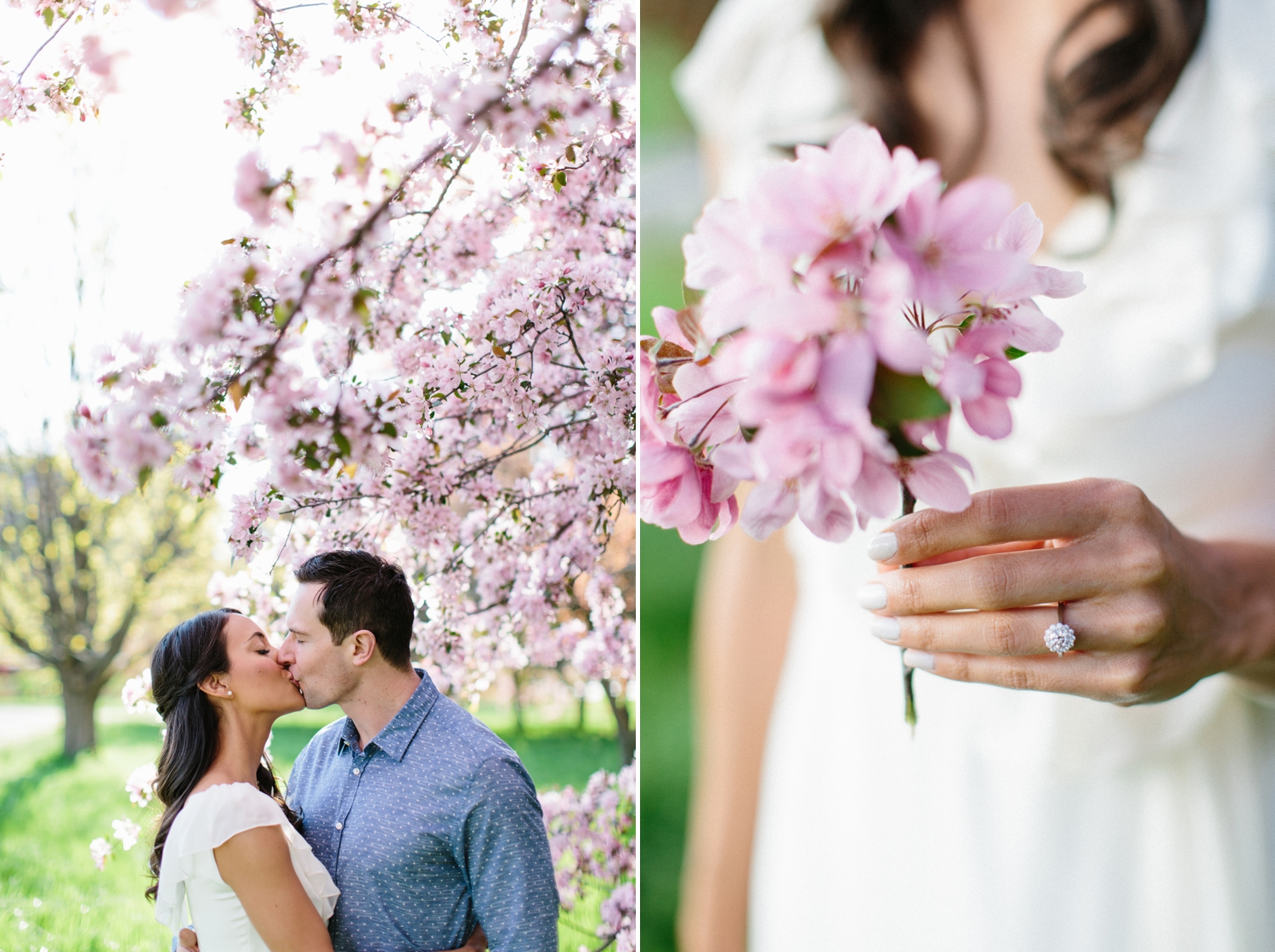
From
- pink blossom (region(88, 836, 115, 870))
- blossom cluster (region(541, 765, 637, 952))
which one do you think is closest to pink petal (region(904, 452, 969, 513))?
blossom cluster (region(541, 765, 637, 952))

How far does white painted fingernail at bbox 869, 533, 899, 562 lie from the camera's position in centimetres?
70

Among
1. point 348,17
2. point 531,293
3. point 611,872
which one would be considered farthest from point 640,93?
point 611,872

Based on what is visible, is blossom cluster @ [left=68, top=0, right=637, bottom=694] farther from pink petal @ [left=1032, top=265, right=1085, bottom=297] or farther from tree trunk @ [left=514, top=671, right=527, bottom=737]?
pink petal @ [left=1032, top=265, right=1085, bottom=297]

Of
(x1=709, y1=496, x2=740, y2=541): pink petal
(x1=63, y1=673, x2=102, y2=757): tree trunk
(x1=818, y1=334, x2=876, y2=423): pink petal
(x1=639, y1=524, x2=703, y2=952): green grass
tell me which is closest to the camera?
(x1=818, y1=334, x2=876, y2=423): pink petal

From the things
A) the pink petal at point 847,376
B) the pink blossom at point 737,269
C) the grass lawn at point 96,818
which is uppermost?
the pink blossom at point 737,269

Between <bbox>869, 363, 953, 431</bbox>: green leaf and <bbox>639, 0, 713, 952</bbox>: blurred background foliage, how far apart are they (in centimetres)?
65

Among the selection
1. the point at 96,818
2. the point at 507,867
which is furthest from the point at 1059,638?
the point at 96,818

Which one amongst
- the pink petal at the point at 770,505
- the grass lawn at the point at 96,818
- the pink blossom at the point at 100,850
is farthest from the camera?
the grass lawn at the point at 96,818

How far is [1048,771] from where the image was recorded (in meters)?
0.99

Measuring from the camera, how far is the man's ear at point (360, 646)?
129cm

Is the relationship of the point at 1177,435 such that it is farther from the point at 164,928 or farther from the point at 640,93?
the point at 164,928

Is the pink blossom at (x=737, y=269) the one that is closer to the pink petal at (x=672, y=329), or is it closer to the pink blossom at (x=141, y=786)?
the pink petal at (x=672, y=329)

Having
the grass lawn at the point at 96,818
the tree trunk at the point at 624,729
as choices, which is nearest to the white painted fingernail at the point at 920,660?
the tree trunk at the point at 624,729

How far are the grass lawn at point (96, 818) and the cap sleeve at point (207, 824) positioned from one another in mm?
944
